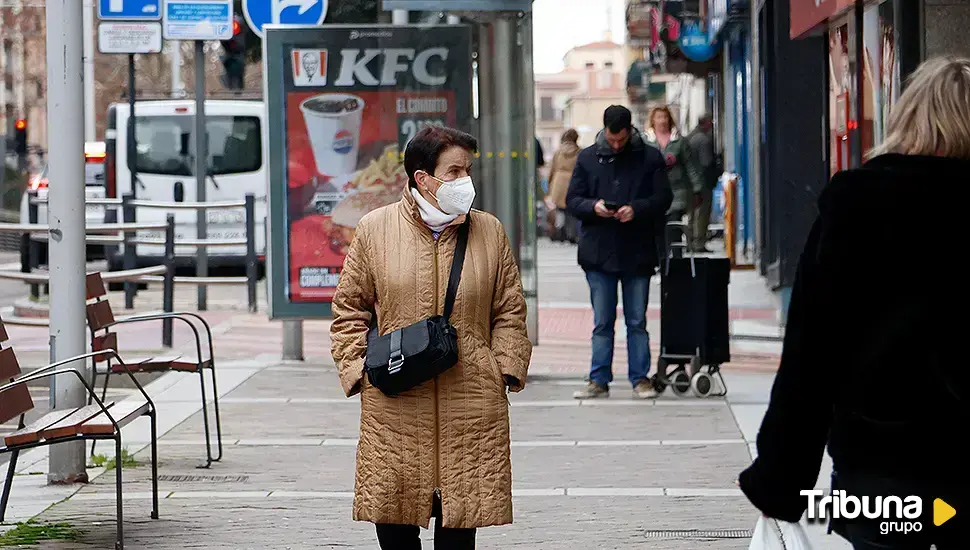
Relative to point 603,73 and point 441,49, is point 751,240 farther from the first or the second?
point 603,73

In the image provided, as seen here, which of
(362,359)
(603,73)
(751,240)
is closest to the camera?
(362,359)

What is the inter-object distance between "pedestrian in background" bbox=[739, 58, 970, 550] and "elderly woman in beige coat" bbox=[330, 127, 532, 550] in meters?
1.58

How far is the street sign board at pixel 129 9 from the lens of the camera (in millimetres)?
16234

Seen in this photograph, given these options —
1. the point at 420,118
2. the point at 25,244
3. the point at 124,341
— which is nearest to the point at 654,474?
the point at 420,118

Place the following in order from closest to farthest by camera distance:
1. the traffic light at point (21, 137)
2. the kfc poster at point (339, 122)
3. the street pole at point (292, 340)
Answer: the kfc poster at point (339, 122) → the street pole at point (292, 340) → the traffic light at point (21, 137)

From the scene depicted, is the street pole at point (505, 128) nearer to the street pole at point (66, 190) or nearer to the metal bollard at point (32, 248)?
the street pole at point (66, 190)

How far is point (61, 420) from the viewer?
6.29 meters

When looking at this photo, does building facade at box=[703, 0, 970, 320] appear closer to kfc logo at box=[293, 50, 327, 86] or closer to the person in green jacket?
the person in green jacket

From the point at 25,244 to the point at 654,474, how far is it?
824 cm

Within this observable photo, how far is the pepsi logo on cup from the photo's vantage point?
1150cm

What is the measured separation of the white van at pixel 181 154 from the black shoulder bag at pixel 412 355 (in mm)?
14790

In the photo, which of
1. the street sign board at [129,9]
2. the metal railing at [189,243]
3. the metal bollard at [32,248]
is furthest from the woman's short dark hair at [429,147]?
the street sign board at [129,9]

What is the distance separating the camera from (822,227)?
3.17 meters

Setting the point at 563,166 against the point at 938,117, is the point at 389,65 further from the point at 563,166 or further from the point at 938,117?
the point at 563,166
